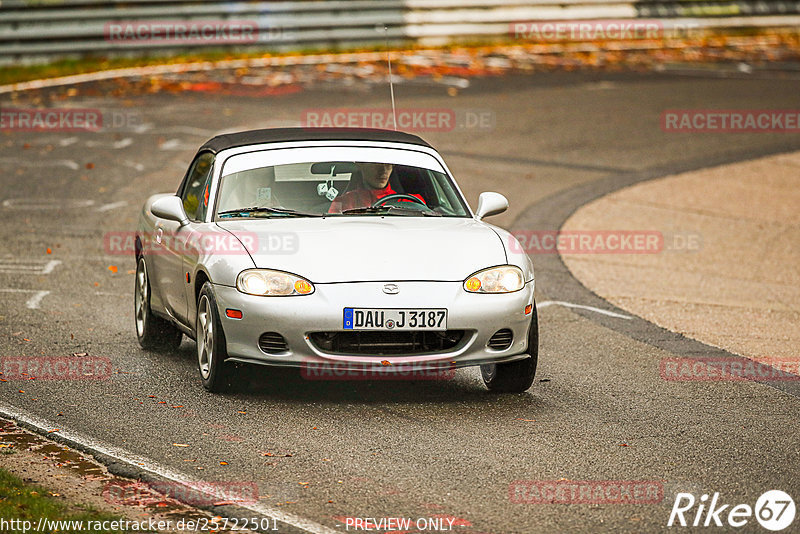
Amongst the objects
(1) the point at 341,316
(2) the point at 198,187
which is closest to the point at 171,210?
(2) the point at 198,187

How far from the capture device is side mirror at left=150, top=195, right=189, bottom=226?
852 centimetres

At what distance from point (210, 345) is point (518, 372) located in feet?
5.87

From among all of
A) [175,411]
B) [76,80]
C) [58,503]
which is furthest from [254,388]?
[76,80]

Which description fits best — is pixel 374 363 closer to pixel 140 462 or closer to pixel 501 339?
pixel 501 339

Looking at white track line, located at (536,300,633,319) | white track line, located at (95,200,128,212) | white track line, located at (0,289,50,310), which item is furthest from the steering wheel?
white track line, located at (95,200,128,212)

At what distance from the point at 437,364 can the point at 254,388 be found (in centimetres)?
124

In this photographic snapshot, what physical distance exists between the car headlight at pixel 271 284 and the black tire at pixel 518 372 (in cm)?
133

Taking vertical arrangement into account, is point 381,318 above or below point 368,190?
below

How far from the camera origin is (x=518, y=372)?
313 inches

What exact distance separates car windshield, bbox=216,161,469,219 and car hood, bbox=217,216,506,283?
0.58ft

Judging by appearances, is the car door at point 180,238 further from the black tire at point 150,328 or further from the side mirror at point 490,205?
the side mirror at point 490,205

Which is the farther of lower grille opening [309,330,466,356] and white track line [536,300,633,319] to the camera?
white track line [536,300,633,319]

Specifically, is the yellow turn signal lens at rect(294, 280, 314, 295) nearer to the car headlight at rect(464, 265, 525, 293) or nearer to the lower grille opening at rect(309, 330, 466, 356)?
the lower grille opening at rect(309, 330, 466, 356)

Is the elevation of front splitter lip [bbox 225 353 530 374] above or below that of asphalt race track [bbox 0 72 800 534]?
above
